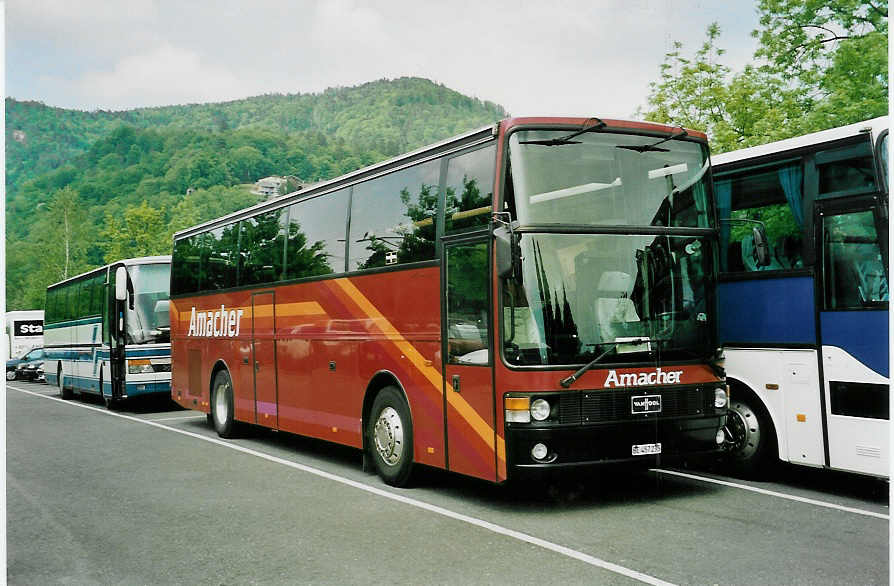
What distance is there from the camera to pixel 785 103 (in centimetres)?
2381

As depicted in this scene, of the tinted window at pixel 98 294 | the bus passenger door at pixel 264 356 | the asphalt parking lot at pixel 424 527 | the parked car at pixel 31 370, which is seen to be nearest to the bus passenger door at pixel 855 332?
the asphalt parking lot at pixel 424 527

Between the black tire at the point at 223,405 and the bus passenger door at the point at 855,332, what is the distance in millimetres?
9368

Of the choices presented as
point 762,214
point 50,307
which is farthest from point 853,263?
point 50,307

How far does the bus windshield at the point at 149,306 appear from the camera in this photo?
2139 centimetres

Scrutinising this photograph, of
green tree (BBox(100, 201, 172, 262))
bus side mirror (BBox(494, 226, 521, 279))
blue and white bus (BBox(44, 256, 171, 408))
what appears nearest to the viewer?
bus side mirror (BBox(494, 226, 521, 279))

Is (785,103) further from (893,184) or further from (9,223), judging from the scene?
(9,223)

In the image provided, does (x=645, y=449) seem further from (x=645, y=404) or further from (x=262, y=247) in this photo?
(x=262, y=247)

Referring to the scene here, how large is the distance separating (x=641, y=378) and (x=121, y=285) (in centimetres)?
1582

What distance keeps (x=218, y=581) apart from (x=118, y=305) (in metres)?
16.2

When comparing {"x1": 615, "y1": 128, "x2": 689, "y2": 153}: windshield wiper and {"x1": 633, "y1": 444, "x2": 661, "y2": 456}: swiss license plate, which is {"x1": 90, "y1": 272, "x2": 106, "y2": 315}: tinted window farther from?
{"x1": 633, "y1": 444, "x2": 661, "y2": 456}: swiss license plate

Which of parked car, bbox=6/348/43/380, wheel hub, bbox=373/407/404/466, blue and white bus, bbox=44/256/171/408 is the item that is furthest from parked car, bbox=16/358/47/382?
wheel hub, bbox=373/407/404/466

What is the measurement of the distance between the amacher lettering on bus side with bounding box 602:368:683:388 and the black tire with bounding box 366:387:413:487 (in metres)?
2.39

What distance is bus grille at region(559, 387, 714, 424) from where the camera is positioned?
823 centimetres

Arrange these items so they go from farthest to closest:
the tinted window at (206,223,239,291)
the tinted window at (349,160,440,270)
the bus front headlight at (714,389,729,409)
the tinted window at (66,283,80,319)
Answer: the tinted window at (66,283,80,319), the tinted window at (206,223,239,291), the tinted window at (349,160,440,270), the bus front headlight at (714,389,729,409)
